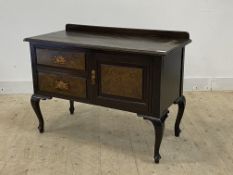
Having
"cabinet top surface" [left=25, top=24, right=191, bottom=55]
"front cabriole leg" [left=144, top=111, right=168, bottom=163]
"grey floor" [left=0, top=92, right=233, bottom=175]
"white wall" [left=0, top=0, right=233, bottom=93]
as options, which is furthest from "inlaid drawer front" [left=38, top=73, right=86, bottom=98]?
"white wall" [left=0, top=0, right=233, bottom=93]

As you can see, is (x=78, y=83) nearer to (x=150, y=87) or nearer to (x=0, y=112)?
(x=150, y=87)

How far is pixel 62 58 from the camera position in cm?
232

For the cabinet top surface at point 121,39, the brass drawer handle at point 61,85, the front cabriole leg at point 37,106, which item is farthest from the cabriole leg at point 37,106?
the cabinet top surface at point 121,39

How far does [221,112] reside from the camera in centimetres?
306

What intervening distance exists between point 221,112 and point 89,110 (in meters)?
1.15

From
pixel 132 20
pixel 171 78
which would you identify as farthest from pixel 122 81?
pixel 132 20

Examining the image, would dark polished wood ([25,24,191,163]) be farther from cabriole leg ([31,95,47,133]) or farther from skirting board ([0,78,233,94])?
skirting board ([0,78,233,94])

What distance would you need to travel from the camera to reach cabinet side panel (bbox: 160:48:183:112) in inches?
82.7

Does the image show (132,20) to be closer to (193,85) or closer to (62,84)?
(193,85)

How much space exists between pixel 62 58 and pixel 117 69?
16.3 inches

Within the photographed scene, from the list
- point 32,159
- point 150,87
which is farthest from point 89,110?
point 150,87

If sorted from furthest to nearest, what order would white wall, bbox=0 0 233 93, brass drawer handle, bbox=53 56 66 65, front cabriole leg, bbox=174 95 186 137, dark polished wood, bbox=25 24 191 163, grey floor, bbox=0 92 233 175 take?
white wall, bbox=0 0 233 93 < front cabriole leg, bbox=174 95 186 137 < brass drawer handle, bbox=53 56 66 65 < grey floor, bbox=0 92 233 175 < dark polished wood, bbox=25 24 191 163

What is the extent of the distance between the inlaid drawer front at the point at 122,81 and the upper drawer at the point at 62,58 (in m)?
0.17

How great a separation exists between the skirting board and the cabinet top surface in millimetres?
1095
